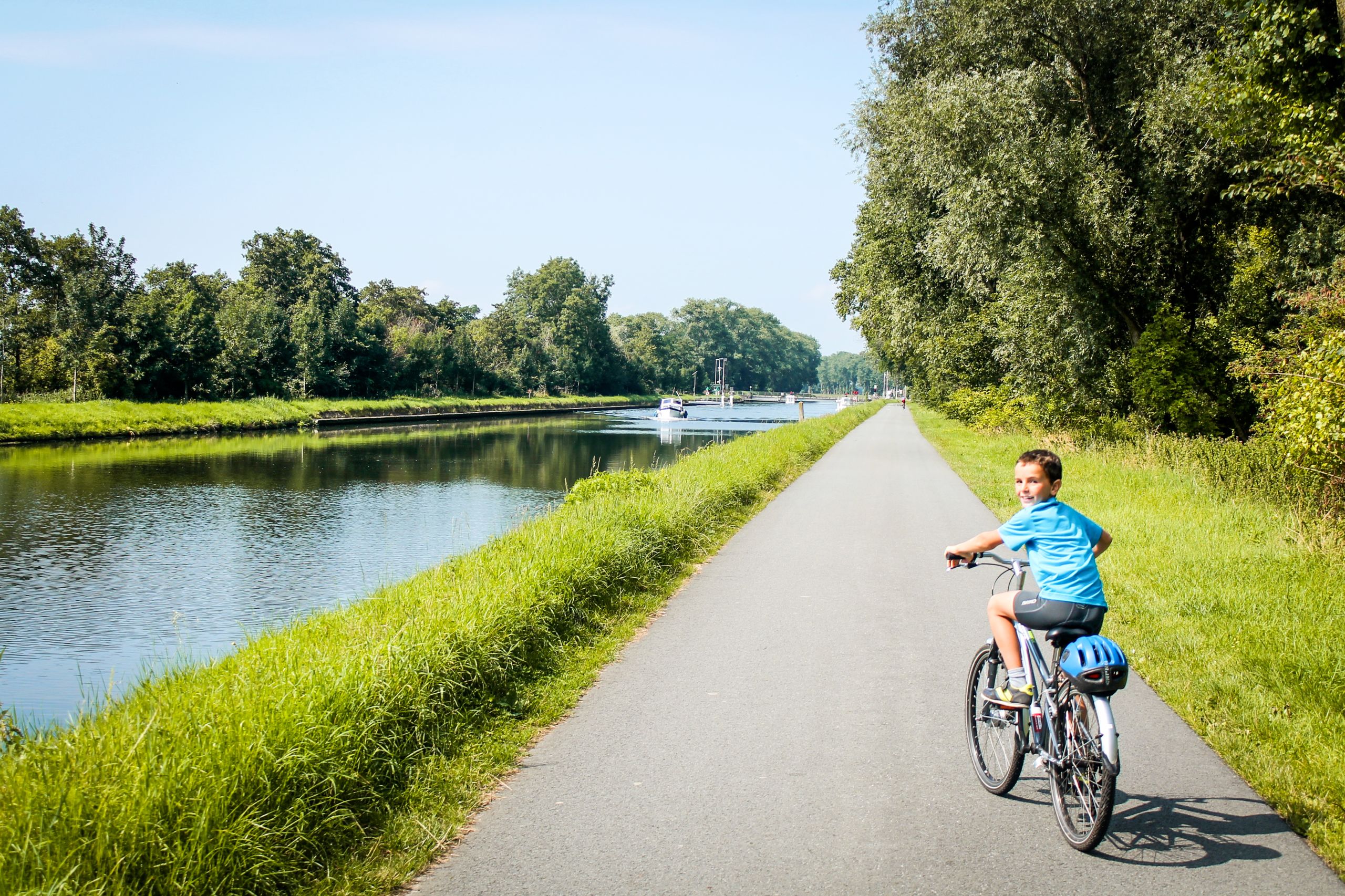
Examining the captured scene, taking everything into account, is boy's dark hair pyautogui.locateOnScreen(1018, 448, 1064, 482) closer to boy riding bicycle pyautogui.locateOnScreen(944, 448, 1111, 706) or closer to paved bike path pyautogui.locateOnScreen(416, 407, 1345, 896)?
boy riding bicycle pyautogui.locateOnScreen(944, 448, 1111, 706)

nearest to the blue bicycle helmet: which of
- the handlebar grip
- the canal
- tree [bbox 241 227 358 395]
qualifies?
the handlebar grip

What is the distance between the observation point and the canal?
10094mm

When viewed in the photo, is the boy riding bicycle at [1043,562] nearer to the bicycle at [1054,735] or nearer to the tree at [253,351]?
the bicycle at [1054,735]

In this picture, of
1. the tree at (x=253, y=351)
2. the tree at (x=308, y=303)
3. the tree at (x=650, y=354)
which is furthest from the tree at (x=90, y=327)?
the tree at (x=650, y=354)

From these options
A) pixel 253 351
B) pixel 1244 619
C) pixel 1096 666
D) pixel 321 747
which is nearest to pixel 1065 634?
pixel 1096 666

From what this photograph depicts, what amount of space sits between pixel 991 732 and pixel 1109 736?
0.99m

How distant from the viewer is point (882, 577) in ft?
32.8

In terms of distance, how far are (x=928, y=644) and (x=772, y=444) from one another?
18.6 m

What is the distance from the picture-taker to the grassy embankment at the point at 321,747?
3332 mm

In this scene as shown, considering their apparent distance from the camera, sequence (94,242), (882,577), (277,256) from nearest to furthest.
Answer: (882,577) → (94,242) → (277,256)

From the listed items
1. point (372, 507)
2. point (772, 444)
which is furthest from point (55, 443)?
point (772, 444)

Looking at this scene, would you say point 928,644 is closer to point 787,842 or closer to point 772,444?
point 787,842

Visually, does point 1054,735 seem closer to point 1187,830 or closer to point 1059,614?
point 1059,614

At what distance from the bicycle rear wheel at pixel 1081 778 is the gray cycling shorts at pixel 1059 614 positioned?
0.27 m
